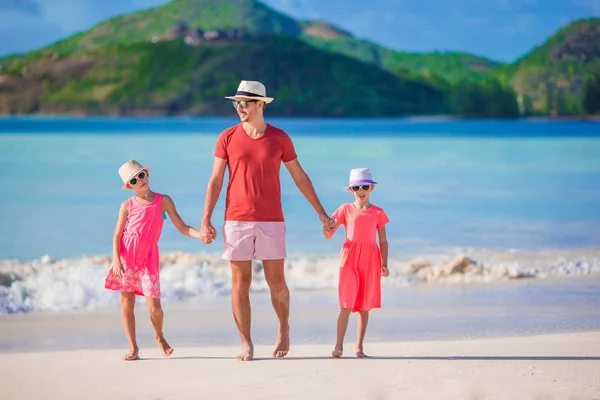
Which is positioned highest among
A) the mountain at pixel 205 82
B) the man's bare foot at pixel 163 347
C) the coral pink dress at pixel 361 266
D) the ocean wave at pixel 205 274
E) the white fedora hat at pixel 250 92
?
the mountain at pixel 205 82

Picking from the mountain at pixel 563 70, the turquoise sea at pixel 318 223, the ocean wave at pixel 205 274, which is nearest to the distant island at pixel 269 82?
the mountain at pixel 563 70

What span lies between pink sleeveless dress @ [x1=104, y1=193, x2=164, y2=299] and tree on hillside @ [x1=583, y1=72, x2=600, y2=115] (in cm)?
11982

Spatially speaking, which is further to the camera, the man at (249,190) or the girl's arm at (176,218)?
the girl's arm at (176,218)

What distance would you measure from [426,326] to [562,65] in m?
122

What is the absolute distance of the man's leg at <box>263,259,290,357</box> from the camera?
5.87 metres

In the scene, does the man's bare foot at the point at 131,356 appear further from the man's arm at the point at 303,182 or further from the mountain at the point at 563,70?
the mountain at the point at 563,70

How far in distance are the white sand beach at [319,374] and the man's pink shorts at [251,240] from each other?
0.61 meters

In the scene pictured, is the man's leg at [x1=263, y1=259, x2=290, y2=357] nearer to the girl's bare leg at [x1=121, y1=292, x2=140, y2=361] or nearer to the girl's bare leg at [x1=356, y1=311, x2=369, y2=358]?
the girl's bare leg at [x1=356, y1=311, x2=369, y2=358]

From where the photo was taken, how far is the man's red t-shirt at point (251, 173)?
5680 millimetres

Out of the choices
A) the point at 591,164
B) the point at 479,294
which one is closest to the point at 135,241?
the point at 479,294

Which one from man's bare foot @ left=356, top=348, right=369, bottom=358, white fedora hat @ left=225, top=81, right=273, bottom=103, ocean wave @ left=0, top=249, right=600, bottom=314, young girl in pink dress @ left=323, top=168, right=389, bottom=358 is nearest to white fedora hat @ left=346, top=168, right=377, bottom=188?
young girl in pink dress @ left=323, top=168, right=389, bottom=358

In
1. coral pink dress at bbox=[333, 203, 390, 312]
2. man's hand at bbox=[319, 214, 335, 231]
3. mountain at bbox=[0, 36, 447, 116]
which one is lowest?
coral pink dress at bbox=[333, 203, 390, 312]

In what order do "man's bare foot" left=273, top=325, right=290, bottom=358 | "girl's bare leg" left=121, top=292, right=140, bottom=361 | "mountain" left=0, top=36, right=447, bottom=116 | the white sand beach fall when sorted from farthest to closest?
"mountain" left=0, top=36, right=447, bottom=116
"man's bare foot" left=273, top=325, right=290, bottom=358
"girl's bare leg" left=121, top=292, right=140, bottom=361
the white sand beach

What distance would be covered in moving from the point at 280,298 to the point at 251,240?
455mm
